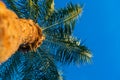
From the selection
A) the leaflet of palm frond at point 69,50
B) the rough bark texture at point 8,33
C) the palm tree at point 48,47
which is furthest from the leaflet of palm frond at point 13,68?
the rough bark texture at point 8,33

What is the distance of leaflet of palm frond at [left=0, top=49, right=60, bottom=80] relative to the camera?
15797mm

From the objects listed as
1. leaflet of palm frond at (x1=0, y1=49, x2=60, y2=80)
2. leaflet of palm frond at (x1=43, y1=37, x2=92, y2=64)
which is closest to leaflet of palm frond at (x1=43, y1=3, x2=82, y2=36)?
leaflet of palm frond at (x1=43, y1=37, x2=92, y2=64)

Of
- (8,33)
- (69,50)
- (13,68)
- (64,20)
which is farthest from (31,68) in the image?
(8,33)

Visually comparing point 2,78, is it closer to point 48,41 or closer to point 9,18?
point 48,41

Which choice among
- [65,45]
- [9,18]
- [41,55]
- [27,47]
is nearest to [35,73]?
[41,55]

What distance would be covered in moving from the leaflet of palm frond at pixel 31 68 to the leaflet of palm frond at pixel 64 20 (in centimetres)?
126

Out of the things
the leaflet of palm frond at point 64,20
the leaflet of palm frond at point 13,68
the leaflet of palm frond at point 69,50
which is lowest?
the leaflet of palm frond at point 13,68

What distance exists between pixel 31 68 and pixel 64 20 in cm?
280

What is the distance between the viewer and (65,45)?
1623 centimetres

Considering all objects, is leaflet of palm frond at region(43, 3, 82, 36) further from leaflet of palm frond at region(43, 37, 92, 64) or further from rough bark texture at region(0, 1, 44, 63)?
rough bark texture at region(0, 1, 44, 63)

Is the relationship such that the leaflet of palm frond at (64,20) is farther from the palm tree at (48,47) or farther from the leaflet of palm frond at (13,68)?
the leaflet of palm frond at (13,68)

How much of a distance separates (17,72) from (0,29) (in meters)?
10.0

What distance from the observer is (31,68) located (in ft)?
52.5

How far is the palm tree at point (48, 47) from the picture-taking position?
15931mm
